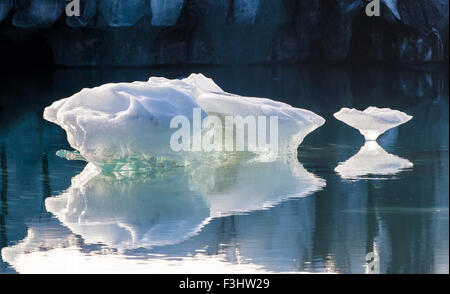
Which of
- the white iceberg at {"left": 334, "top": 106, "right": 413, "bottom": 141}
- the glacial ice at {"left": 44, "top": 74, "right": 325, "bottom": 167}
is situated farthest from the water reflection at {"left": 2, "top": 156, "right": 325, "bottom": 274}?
the white iceberg at {"left": 334, "top": 106, "right": 413, "bottom": 141}

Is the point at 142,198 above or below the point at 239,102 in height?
below

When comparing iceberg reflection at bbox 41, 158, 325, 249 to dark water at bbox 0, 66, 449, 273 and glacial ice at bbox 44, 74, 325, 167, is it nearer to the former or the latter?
dark water at bbox 0, 66, 449, 273

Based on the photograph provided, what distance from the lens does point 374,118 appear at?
789cm

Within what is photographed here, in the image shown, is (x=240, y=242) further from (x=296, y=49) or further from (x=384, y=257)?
(x=296, y=49)

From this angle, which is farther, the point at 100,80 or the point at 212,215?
the point at 100,80

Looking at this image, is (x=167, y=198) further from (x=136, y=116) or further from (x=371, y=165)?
(x=371, y=165)

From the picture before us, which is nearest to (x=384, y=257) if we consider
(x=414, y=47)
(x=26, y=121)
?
(x=26, y=121)

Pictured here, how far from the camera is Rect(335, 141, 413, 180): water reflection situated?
655cm

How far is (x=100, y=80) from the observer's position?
1474 cm

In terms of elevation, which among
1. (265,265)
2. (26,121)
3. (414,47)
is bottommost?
(265,265)

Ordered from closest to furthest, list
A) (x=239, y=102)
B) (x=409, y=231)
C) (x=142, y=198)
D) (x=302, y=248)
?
(x=302, y=248) → (x=409, y=231) → (x=142, y=198) → (x=239, y=102)

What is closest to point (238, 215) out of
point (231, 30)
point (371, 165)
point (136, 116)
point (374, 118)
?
point (136, 116)

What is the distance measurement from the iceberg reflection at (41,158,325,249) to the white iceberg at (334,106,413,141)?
123 centimetres

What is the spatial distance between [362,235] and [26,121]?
574 centimetres
